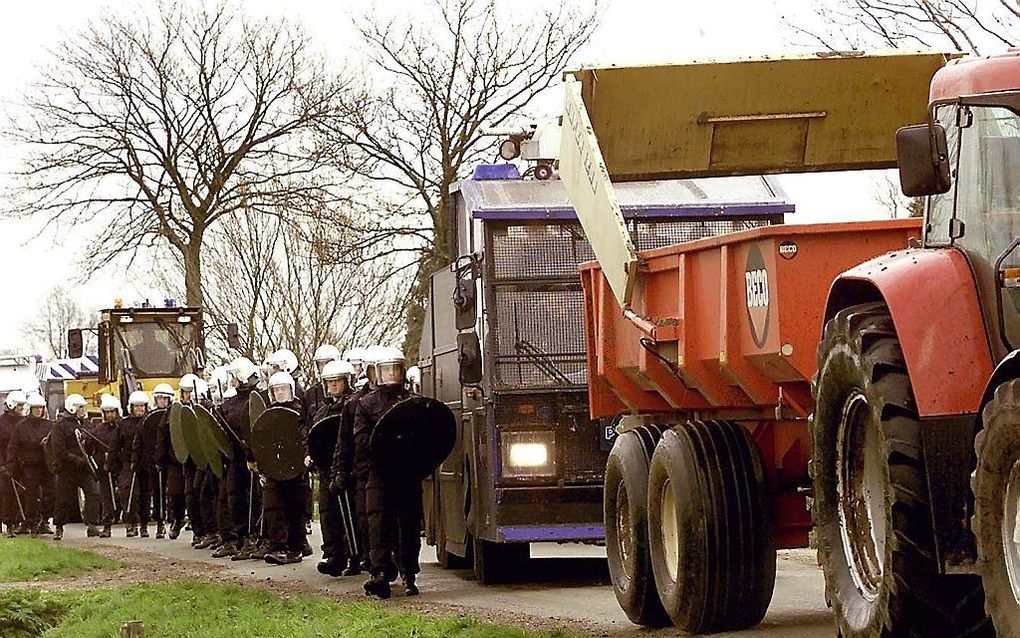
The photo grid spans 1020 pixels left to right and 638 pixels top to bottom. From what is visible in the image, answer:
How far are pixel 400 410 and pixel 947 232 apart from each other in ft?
27.8

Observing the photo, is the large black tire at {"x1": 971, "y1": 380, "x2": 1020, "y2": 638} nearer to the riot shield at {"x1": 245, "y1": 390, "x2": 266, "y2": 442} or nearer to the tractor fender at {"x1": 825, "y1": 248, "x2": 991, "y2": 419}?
the tractor fender at {"x1": 825, "y1": 248, "x2": 991, "y2": 419}

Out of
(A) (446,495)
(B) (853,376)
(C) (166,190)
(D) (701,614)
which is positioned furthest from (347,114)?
(B) (853,376)

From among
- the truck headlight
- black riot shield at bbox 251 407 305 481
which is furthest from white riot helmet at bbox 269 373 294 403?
the truck headlight

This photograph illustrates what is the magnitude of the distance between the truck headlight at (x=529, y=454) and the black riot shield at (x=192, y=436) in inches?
285

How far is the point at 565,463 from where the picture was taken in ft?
52.1

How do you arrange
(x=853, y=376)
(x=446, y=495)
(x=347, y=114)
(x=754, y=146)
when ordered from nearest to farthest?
1. (x=853, y=376)
2. (x=754, y=146)
3. (x=446, y=495)
4. (x=347, y=114)

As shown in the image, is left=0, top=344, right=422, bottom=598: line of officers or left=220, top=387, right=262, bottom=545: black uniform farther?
left=220, top=387, right=262, bottom=545: black uniform

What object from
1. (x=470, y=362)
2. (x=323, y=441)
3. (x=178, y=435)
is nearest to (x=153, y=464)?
(x=178, y=435)

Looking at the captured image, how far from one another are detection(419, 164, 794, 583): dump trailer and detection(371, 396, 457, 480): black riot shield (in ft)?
1.08

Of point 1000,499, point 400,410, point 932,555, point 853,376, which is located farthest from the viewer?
point 400,410

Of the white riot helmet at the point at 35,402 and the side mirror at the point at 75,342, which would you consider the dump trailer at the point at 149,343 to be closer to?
the side mirror at the point at 75,342

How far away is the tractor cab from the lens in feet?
23.8

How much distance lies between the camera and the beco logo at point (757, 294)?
10102mm

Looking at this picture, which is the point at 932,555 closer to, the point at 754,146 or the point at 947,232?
the point at 947,232
